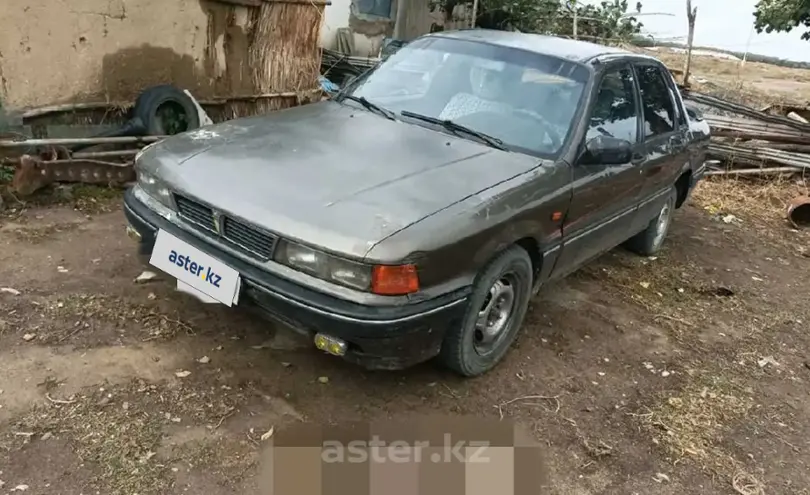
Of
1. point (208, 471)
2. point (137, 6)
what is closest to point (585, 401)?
point (208, 471)

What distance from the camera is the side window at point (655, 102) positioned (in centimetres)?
472

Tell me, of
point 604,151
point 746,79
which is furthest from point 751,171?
point 746,79

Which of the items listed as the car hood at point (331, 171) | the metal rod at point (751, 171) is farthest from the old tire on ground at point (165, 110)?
the metal rod at point (751, 171)

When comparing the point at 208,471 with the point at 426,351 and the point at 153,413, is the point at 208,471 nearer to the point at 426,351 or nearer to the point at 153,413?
the point at 153,413

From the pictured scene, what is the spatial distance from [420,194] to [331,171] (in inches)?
18.7

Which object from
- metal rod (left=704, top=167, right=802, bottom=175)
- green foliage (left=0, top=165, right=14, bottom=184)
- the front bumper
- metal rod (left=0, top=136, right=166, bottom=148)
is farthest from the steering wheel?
metal rod (left=704, top=167, right=802, bottom=175)

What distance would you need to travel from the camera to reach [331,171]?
3324 mm

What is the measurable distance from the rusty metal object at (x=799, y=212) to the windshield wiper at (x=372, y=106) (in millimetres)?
5124

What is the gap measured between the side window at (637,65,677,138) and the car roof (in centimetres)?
26

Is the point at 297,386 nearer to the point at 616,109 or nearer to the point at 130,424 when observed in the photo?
the point at 130,424

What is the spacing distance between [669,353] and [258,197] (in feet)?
9.02

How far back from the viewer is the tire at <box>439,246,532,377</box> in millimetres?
3295

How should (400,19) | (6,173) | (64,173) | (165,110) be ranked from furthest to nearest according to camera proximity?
(400,19) → (165,110) → (64,173) → (6,173)

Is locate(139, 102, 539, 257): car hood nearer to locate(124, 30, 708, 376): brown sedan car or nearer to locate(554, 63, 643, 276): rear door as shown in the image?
locate(124, 30, 708, 376): brown sedan car
